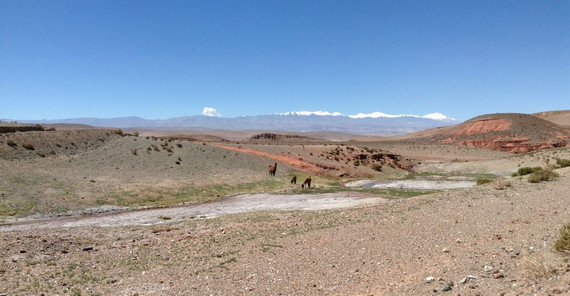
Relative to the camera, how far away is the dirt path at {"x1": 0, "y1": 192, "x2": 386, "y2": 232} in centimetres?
2197

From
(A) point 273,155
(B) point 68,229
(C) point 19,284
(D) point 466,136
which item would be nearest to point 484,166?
(A) point 273,155

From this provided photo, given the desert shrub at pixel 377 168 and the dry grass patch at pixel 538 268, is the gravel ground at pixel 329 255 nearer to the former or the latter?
the dry grass patch at pixel 538 268

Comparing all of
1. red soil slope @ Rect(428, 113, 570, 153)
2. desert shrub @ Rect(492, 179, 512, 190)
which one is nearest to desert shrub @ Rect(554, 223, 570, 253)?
desert shrub @ Rect(492, 179, 512, 190)

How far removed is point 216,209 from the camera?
2616cm

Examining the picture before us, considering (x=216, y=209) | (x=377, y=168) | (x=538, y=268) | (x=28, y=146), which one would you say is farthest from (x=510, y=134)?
(x=538, y=268)

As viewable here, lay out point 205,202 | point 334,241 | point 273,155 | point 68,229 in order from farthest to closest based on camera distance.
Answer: point 273,155 < point 205,202 < point 68,229 < point 334,241

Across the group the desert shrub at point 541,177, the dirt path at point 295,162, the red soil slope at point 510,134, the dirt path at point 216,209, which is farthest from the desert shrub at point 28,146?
the red soil slope at point 510,134

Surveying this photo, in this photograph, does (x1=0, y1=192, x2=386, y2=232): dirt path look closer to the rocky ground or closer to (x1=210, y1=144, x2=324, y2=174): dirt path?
the rocky ground

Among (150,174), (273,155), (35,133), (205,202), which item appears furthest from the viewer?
(273,155)

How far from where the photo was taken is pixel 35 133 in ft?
135

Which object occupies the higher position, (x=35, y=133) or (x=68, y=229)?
(x=35, y=133)

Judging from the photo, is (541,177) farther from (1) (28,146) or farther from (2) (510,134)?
(2) (510,134)

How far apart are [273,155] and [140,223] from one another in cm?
3455

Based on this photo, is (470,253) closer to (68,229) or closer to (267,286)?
(267,286)
